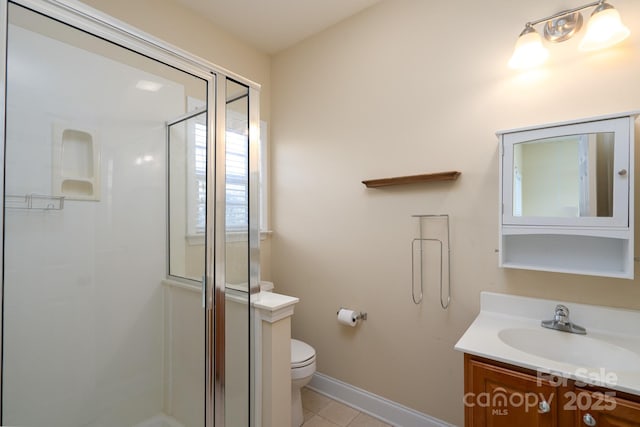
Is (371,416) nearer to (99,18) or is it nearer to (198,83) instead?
(198,83)

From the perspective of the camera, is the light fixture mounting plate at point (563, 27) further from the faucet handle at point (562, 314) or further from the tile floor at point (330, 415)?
the tile floor at point (330, 415)

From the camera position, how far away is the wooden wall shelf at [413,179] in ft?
5.60

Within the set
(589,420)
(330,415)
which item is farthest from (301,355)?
(589,420)

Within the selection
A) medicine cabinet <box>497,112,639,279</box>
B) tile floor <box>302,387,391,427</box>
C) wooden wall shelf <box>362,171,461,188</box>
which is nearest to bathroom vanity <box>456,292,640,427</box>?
medicine cabinet <box>497,112,639,279</box>

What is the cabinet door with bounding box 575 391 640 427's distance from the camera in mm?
930

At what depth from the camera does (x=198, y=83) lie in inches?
60.6

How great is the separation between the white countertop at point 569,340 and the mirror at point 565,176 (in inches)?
Answer: 18.2

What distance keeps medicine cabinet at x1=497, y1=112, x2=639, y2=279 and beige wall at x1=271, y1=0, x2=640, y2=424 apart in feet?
0.36

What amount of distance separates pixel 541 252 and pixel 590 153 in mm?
500

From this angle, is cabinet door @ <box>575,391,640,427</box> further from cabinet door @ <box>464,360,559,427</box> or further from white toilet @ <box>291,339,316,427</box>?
white toilet @ <box>291,339,316,427</box>

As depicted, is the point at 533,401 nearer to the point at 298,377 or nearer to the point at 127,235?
the point at 298,377

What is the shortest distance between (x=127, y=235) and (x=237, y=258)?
28.8 inches

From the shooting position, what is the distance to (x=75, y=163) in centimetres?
157

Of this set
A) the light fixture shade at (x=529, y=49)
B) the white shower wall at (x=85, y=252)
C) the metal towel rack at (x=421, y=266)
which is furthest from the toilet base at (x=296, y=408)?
the light fixture shade at (x=529, y=49)
